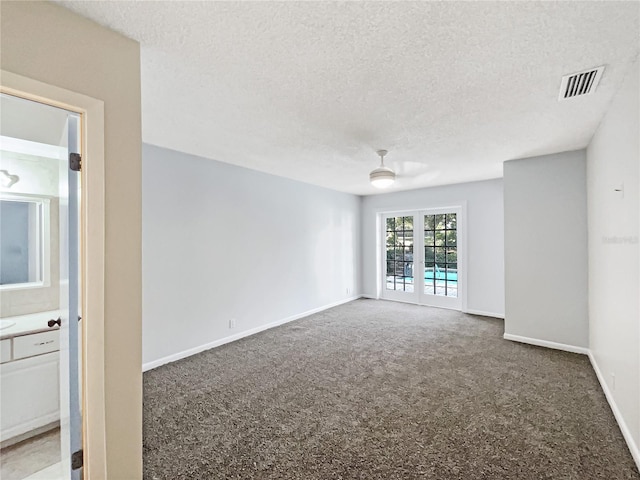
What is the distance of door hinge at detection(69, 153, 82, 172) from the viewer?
4.96 ft

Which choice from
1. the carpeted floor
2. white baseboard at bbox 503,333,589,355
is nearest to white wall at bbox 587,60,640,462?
the carpeted floor

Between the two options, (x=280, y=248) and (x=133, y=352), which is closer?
(x=133, y=352)

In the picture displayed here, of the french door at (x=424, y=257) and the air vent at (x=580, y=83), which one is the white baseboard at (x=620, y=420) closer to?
the air vent at (x=580, y=83)

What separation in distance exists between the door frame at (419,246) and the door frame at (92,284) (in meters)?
5.60

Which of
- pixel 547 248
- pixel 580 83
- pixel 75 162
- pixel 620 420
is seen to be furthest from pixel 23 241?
pixel 547 248

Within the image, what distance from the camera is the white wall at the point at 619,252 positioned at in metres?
1.91

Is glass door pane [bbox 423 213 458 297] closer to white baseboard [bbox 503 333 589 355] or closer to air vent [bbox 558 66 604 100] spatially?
white baseboard [bbox 503 333 589 355]

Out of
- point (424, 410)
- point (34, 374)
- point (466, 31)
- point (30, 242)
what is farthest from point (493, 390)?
point (30, 242)

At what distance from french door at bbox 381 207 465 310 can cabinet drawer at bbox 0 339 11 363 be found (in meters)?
6.00

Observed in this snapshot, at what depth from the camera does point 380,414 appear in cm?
241

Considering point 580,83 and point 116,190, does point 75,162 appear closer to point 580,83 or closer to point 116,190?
point 116,190

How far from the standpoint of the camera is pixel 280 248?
4996mm

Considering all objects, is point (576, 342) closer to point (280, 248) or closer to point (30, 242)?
point (280, 248)

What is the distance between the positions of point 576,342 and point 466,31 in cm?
392
